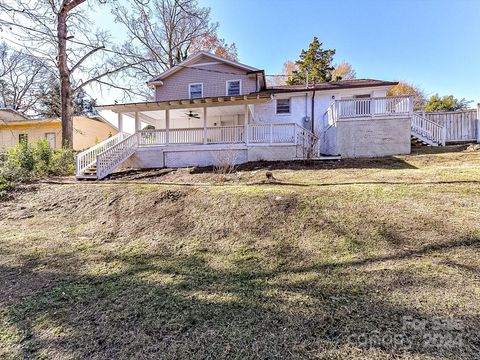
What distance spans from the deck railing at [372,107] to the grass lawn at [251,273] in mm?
5303

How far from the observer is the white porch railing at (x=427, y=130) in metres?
12.1

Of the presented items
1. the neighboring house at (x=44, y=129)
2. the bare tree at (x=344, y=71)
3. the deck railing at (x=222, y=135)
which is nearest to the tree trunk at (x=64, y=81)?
the neighboring house at (x=44, y=129)

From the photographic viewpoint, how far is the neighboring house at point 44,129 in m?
20.5

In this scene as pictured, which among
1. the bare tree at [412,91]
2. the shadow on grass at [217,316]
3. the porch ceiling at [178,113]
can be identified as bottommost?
the shadow on grass at [217,316]

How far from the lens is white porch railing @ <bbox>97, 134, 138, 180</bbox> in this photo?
34.0 feet

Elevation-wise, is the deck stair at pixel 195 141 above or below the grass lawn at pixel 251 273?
above

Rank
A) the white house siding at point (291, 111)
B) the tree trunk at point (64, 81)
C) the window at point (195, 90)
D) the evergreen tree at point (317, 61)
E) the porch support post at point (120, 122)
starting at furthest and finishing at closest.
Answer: the evergreen tree at point (317, 61), the window at point (195, 90), the white house siding at point (291, 111), the tree trunk at point (64, 81), the porch support post at point (120, 122)

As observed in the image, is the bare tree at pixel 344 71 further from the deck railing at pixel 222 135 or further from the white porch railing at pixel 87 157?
the white porch railing at pixel 87 157

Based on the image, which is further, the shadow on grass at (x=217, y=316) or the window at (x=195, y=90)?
the window at (x=195, y=90)

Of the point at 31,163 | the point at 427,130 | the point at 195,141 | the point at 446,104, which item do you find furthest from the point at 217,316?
the point at 446,104

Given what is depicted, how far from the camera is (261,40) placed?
21375 mm

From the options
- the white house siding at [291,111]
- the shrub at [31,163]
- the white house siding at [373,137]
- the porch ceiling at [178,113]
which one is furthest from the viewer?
the white house siding at [291,111]

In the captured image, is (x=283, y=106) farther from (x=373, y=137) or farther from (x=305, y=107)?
(x=373, y=137)

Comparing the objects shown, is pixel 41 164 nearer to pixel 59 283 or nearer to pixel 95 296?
pixel 59 283
